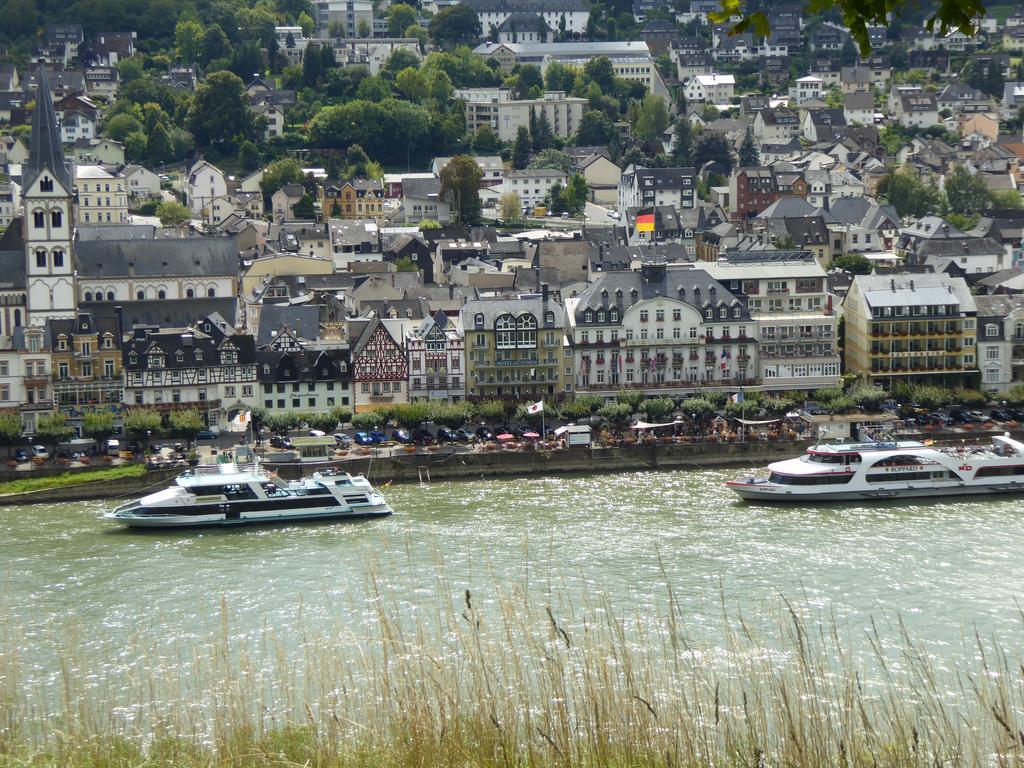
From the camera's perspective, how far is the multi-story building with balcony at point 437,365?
102ft

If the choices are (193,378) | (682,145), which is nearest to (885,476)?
(193,378)

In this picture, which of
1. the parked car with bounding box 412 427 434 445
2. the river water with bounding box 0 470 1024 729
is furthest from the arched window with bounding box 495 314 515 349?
the river water with bounding box 0 470 1024 729

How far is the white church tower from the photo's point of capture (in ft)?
111

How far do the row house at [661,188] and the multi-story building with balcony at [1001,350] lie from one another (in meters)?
20.6

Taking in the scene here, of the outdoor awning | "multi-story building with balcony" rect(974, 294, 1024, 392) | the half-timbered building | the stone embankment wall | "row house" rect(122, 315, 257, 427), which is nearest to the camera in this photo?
the stone embankment wall

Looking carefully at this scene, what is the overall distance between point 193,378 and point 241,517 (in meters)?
6.36

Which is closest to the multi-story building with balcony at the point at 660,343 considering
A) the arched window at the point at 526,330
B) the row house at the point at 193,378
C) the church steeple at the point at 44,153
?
the arched window at the point at 526,330

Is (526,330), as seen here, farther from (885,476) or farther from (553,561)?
(553,561)

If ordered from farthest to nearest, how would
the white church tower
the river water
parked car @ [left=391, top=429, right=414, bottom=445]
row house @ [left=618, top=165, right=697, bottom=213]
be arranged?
row house @ [left=618, top=165, right=697, bottom=213], the white church tower, parked car @ [left=391, top=429, right=414, bottom=445], the river water

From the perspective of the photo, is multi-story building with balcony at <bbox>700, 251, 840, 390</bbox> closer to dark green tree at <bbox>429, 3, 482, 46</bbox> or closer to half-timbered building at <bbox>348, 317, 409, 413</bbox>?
half-timbered building at <bbox>348, 317, 409, 413</bbox>

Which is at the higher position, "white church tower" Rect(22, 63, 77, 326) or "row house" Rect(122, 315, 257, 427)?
"white church tower" Rect(22, 63, 77, 326)

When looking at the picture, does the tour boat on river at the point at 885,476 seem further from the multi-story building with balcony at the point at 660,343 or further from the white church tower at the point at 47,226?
the white church tower at the point at 47,226

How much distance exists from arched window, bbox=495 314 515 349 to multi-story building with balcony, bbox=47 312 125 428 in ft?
A: 20.3

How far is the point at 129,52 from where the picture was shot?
70000mm
